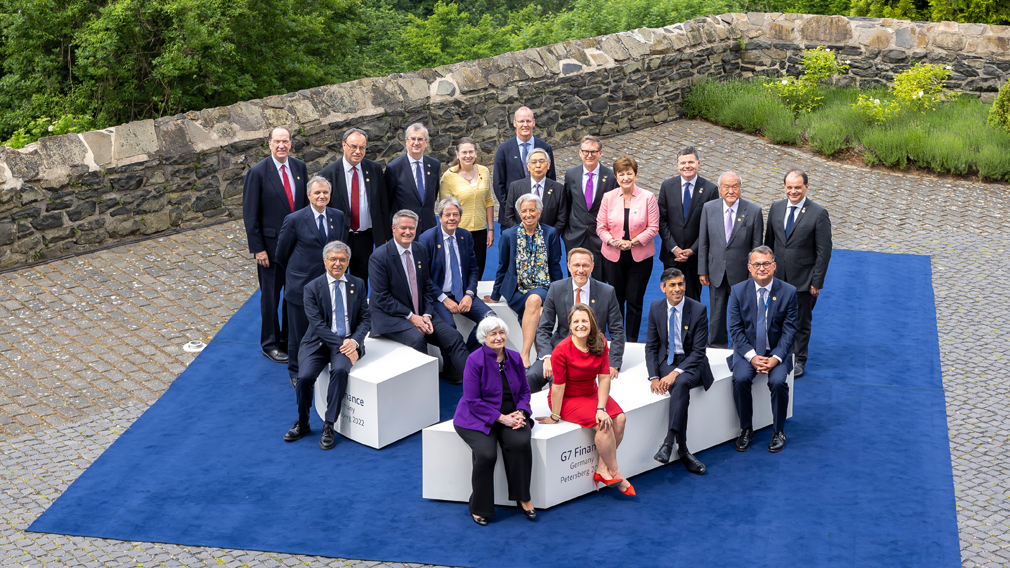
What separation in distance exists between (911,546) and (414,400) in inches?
134

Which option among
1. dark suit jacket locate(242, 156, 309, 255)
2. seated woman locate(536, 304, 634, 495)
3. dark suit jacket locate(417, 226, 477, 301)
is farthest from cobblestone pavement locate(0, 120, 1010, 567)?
dark suit jacket locate(417, 226, 477, 301)

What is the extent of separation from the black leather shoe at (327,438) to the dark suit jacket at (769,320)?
9.41 feet

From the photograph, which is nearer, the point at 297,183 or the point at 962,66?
the point at 297,183

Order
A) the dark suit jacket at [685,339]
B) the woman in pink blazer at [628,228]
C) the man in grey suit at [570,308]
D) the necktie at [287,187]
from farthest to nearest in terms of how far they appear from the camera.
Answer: the necktie at [287,187]
the woman in pink blazer at [628,228]
the man in grey suit at [570,308]
the dark suit jacket at [685,339]

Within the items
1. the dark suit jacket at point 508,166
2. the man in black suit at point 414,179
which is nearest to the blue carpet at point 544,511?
the man in black suit at point 414,179

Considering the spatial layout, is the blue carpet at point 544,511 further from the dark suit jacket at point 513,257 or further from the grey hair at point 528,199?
the grey hair at point 528,199

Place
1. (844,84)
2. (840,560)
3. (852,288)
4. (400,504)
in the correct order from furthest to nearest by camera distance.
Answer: (844,84), (852,288), (400,504), (840,560)

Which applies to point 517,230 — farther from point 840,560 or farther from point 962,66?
point 962,66

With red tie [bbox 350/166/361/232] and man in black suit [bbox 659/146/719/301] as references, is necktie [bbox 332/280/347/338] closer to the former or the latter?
red tie [bbox 350/166/361/232]

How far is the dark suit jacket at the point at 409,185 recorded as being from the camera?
909 centimetres

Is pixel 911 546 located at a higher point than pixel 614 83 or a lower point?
lower

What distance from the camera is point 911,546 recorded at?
6.17 meters

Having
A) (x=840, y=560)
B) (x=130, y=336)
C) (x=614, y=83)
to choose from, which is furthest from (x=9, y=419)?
(x=614, y=83)

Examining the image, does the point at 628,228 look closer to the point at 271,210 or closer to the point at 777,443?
the point at 777,443
